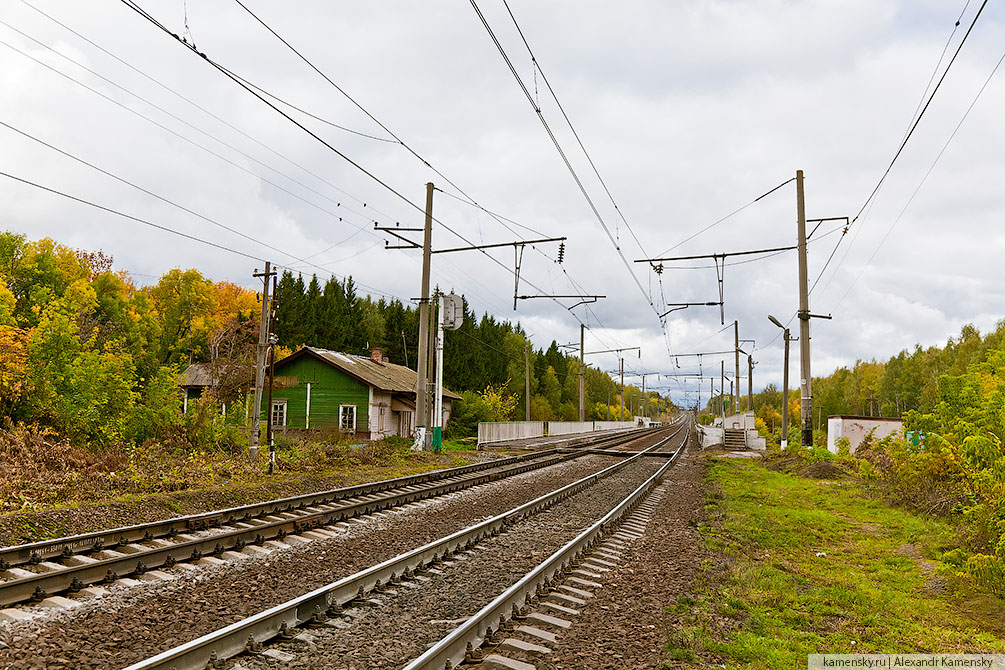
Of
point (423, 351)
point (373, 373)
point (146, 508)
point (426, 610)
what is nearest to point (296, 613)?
point (426, 610)

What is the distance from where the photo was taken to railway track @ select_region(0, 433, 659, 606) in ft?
25.4

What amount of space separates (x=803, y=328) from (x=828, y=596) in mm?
16770

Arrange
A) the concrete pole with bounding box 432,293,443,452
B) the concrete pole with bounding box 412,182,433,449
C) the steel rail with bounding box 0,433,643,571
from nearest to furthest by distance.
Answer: the steel rail with bounding box 0,433,643,571
the concrete pole with bounding box 412,182,433,449
the concrete pole with bounding box 432,293,443,452

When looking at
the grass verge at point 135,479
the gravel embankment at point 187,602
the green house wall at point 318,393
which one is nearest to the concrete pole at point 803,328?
the grass verge at point 135,479

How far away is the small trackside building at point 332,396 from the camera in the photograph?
121 ft

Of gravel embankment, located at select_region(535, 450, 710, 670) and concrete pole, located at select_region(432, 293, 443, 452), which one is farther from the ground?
concrete pole, located at select_region(432, 293, 443, 452)

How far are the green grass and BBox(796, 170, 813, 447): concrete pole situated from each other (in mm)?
8348

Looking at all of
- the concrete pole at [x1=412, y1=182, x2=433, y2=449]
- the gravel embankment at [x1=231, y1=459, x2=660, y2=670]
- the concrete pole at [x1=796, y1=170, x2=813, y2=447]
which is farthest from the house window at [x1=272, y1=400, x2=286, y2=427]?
the gravel embankment at [x1=231, y1=459, x2=660, y2=670]

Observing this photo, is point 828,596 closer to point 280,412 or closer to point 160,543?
point 160,543

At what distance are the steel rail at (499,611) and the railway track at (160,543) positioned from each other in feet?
14.6

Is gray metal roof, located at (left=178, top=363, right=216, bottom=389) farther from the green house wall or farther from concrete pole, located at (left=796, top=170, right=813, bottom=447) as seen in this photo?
concrete pole, located at (left=796, top=170, right=813, bottom=447)

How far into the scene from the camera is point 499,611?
7.27 meters

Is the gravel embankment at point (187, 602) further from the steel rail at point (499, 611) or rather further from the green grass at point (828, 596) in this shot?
the green grass at point (828, 596)

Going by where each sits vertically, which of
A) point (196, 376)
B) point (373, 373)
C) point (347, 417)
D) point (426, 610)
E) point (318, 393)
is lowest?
point (426, 610)
